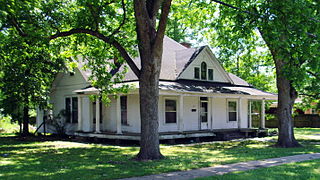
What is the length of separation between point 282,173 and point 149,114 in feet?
16.9

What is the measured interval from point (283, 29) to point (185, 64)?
39.5 feet

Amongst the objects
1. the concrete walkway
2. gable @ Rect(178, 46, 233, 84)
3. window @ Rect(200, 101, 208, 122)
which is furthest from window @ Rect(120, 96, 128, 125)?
the concrete walkway

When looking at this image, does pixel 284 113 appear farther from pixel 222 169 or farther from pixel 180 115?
pixel 222 169

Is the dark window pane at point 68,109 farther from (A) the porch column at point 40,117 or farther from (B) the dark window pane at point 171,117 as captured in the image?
(B) the dark window pane at point 171,117

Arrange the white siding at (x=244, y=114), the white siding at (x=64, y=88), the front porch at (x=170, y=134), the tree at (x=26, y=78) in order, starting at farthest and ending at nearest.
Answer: the white siding at (x=244, y=114) < the white siding at (x=64, y=88) < the tree at (x=26, y=78) < the front porch at (x=170, y=134)

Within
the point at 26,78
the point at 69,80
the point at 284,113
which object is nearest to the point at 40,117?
the point at 69,80

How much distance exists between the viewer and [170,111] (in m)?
22.4

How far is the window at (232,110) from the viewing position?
26.8 metres

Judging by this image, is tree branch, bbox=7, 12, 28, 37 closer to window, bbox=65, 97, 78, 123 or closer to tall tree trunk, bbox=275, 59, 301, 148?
tall tree trunk, bbox=275, 59, 301, 148

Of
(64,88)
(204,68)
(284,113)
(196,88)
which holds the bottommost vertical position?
(284,113)

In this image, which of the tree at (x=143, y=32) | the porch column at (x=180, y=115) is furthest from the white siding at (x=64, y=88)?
the tree at (x=143, y=32)

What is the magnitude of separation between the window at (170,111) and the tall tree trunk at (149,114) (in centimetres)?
901

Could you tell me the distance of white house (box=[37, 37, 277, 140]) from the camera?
2148cm

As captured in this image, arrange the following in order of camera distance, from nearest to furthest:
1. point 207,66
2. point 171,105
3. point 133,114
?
1. point 133,114
2. point 171,105
3. point 207,66
